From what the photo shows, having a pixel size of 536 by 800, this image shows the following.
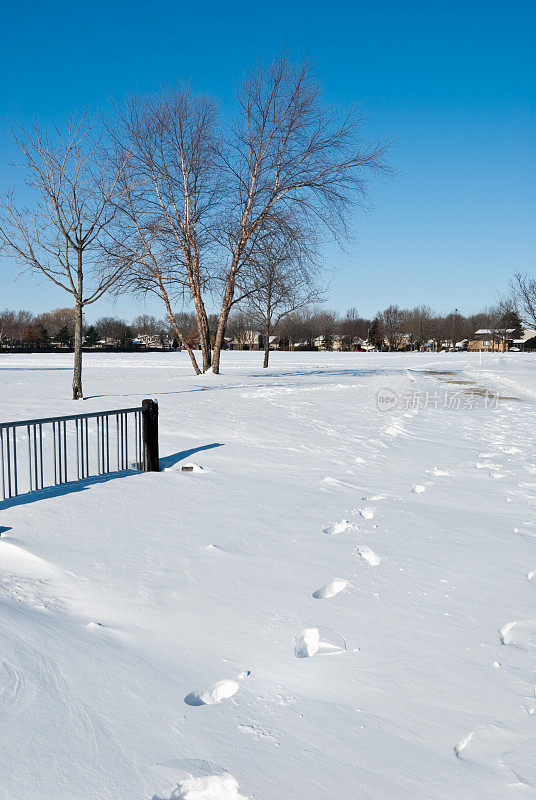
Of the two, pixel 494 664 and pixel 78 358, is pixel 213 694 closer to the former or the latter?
pixel 494 664

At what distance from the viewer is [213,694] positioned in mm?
2840

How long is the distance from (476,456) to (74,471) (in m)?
6.31

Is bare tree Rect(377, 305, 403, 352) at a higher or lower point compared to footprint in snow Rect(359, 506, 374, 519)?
higher

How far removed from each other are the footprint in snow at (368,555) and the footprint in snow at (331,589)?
49 cm

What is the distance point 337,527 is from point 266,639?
2.24 m

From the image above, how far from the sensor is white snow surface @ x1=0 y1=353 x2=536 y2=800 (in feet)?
7.72

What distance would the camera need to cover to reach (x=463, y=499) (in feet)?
21.8

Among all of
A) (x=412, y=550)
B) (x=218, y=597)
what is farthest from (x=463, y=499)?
(x=218, y=597)

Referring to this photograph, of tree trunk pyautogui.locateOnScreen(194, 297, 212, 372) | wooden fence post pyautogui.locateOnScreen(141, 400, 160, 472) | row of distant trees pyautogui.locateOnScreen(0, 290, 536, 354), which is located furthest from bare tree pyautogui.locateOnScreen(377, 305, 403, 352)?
wooden fence post pyautogui.locateOnScreen(141, 400, 160, 472)

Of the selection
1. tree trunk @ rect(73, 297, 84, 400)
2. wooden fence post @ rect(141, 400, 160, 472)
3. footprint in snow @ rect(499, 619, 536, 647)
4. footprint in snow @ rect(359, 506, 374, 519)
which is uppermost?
Result: tree trunk @ rect(73, 297, 84, 400)

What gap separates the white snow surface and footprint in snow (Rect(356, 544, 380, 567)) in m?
0.03

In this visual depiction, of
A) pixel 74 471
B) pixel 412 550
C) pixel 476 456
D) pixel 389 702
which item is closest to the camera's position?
pixel 389 702

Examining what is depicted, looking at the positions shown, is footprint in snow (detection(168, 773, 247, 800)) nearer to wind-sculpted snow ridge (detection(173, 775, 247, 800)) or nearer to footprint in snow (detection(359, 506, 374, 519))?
wind-sculpted snow ridge (detection(173, 775, 247, 800))

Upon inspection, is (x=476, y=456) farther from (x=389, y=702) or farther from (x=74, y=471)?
(x=389, y=702)
